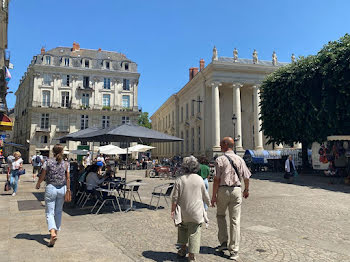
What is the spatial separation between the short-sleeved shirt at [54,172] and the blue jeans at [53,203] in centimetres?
9

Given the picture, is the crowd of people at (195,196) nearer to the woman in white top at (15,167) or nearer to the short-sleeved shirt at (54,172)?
the short-sleeved shirt at (54,172)

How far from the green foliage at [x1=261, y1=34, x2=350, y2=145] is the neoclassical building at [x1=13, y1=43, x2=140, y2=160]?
91.0 feet

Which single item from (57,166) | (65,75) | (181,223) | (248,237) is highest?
(65,75)

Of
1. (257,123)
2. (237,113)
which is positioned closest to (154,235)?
(237,113)

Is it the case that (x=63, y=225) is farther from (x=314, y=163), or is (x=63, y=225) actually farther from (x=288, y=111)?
(x=314, y=163)

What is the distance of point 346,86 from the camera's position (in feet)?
58.5

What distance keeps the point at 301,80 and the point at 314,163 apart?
501 inches

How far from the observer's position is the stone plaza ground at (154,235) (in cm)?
439

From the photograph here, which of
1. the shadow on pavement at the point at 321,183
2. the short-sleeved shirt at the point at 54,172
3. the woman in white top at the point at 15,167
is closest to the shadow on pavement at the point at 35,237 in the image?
the short-sleeved shirt at the point at 54,172

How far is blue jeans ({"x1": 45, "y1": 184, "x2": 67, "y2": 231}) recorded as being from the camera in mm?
4839

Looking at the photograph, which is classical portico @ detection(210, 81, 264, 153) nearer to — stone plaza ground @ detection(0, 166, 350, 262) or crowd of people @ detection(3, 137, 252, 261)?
stone plaza ground @ detection(0, 166, 350, 262)

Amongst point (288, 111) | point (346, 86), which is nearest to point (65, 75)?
point (288, 111)

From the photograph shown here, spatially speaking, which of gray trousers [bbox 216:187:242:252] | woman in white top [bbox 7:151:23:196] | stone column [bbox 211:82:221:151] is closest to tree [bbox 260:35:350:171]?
stone column [bbox 211:82:221:151]

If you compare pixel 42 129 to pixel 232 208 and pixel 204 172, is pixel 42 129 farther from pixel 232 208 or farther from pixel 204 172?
pixel 232 208
